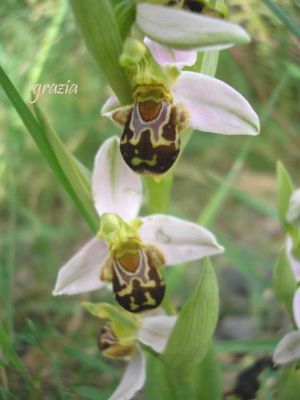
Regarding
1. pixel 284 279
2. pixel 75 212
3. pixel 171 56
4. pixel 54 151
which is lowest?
pixel 75 212

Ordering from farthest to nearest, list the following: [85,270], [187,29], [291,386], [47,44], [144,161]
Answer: [47,44] → [85,270] → [291,386] → [144,161] → [187,29]

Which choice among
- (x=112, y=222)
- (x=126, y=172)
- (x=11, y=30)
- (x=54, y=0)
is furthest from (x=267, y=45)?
(x=112, y=222)

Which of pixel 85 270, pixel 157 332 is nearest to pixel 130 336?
pixel 157 332

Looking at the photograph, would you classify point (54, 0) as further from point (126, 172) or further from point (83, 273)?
point (83, 273)

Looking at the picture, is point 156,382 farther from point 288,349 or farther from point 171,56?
point 171,56

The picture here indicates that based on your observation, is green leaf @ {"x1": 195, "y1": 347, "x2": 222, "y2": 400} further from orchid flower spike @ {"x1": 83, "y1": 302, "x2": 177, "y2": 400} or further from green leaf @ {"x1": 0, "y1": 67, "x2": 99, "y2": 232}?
green leaf @ {"x1": 0, "y1": 67, "x2": 99, "y2": 232}

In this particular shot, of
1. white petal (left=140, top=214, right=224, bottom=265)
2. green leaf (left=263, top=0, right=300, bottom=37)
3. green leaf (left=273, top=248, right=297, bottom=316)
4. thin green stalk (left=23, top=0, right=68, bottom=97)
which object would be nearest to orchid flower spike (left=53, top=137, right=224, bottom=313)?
white petal (left=140, top=214, right=224, bottom=265)
